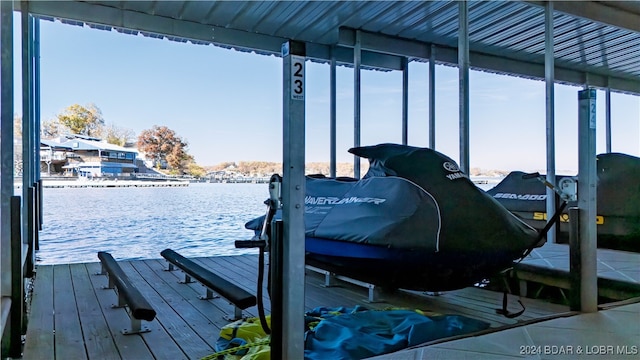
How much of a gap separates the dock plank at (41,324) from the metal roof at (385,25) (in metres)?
3.00

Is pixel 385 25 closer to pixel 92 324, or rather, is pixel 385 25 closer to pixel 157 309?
pixel 157 309

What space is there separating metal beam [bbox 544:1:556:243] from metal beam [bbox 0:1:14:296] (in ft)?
15.5

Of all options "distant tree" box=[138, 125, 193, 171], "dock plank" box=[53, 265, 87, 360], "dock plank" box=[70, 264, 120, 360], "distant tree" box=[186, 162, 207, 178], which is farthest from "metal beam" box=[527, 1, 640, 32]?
"distant tree" box=[186, 162, 207, 178]

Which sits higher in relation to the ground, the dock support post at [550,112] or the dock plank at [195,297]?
the dock support post at [550,112]

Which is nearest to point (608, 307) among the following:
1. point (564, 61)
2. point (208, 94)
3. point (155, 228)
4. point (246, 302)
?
point (246, 302)

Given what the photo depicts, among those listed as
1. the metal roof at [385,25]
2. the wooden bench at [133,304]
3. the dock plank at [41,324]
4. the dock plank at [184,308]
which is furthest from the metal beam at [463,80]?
the dock plank at [41,324]

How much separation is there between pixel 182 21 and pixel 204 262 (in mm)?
2895

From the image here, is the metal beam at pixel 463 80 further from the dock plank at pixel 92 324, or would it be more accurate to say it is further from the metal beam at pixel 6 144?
the metal beam at pixel 6 144

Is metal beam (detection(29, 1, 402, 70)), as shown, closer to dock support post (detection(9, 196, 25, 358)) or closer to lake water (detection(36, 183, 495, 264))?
lake water (detection(36, 183, 495, 264))

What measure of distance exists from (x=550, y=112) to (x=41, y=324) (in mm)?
5036

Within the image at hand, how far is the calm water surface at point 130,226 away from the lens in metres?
6.29

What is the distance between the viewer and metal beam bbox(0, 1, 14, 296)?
7.57 feet

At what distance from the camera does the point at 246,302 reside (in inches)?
101

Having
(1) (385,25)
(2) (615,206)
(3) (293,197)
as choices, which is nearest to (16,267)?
(3) (293,197)
